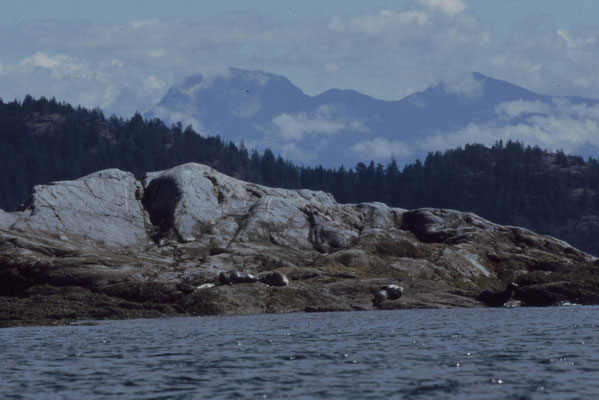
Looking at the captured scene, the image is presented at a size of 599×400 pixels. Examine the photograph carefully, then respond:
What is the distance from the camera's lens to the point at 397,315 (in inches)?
2564

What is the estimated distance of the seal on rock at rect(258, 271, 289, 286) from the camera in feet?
245

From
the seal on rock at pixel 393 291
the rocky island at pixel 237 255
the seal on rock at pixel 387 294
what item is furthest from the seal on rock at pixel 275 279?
the seal on rock at pixel 393 291

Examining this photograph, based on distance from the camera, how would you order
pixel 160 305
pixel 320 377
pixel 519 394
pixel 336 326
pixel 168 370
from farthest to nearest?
pixel 160 305
pixel 336 326
pixel 168 370
pixel 320 377
pixel 519 394

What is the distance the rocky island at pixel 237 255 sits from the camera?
234 ft

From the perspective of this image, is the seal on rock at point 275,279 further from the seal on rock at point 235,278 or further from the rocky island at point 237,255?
the seal on rock at point 235,278

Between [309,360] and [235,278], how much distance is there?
3816 centimetres

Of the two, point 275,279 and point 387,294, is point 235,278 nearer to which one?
point 275,279

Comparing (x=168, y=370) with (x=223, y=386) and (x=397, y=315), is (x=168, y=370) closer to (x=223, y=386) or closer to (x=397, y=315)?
(x=223, y=386)

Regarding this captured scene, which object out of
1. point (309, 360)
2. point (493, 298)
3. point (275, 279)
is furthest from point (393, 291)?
point (309, 360)

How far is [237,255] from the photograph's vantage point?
3383 inches

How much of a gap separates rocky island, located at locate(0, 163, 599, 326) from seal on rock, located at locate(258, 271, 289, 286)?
19cm

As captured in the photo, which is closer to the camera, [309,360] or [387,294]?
[309,360]

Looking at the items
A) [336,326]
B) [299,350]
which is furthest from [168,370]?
[336,326]

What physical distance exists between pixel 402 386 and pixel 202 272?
4860 cm
